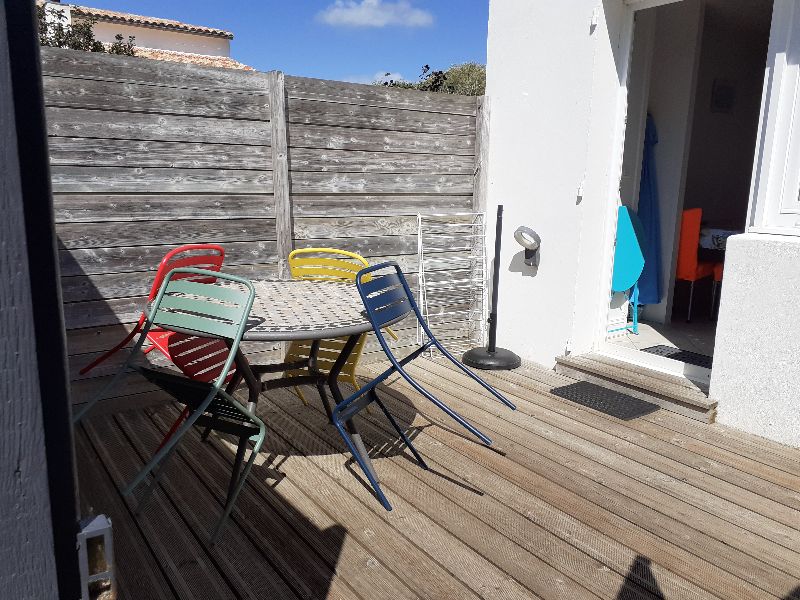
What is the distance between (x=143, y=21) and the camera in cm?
2041

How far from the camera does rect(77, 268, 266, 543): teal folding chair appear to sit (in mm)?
2066

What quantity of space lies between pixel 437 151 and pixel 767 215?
7.16ft

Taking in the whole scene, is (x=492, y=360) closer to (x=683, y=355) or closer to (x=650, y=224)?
(x=683, y=355)

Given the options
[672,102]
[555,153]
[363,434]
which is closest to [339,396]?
[363,434]

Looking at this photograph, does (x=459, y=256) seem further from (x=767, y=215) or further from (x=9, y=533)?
(x=9, y=533)

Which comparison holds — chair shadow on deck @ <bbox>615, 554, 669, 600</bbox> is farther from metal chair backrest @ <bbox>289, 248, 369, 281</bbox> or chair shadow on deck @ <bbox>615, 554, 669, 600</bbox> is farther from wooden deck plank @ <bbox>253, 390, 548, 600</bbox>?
metal chair backrest @ <bbox>289, 248, 369, 281</bbox>

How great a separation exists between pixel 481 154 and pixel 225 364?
2984 mm

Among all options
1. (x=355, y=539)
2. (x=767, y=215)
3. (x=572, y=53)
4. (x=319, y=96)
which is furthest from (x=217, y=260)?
(x=767, y=215)

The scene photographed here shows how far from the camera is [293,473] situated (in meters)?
2.64

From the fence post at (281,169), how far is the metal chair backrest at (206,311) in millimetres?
1443

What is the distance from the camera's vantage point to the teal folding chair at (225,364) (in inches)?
81.4

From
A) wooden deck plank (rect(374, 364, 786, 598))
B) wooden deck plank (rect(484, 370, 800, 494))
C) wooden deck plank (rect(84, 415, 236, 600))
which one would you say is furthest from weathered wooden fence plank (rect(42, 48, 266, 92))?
wooden deck plank (rect(484, 370, 800, 494))

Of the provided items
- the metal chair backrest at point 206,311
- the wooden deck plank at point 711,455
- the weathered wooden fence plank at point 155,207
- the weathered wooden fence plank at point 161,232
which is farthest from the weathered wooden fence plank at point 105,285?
the wooden deck plank at point 711,455

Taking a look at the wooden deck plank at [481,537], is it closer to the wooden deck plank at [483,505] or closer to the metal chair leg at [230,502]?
the wooden deck plank at [483,505]
